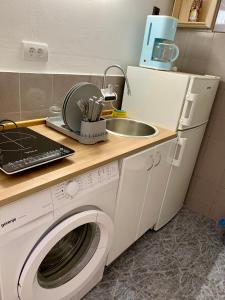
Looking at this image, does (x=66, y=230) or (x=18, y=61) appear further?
(x=18, y=61)

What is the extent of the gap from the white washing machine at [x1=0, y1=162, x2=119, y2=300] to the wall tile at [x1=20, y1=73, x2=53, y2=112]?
595mm

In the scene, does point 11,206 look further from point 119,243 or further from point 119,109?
point 119,109

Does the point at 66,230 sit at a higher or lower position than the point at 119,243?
higher

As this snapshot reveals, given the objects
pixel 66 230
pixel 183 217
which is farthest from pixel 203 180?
pixel 66 230

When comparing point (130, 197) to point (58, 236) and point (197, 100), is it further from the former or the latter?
point (197, 100)

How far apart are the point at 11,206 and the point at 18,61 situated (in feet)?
2.65

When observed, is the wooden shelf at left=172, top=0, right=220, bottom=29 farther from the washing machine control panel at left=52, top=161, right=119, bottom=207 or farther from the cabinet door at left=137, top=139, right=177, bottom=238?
the washing machine control panel at left=52, top=161, right=119, bottom=207

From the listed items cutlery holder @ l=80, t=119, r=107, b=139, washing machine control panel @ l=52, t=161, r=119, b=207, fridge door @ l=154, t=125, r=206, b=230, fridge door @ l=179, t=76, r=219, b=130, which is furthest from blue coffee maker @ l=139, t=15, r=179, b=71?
washing machine control panel @ l=52, t=161, r=119, b=207

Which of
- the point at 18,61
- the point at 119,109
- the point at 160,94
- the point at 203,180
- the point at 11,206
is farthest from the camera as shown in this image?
the point at 203,180

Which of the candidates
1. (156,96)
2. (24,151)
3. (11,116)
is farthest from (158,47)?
(24,151)

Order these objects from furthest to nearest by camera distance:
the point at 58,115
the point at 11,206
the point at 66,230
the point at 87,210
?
the point at 58,115 < the point at 87,210 < the point at 66,230 < the point at 11,206

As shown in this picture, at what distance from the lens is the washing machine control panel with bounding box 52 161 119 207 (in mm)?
879

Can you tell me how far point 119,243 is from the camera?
1.47 metres

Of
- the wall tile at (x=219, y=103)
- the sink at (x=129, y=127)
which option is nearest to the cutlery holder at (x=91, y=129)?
the sink at (x=129, y=127)
